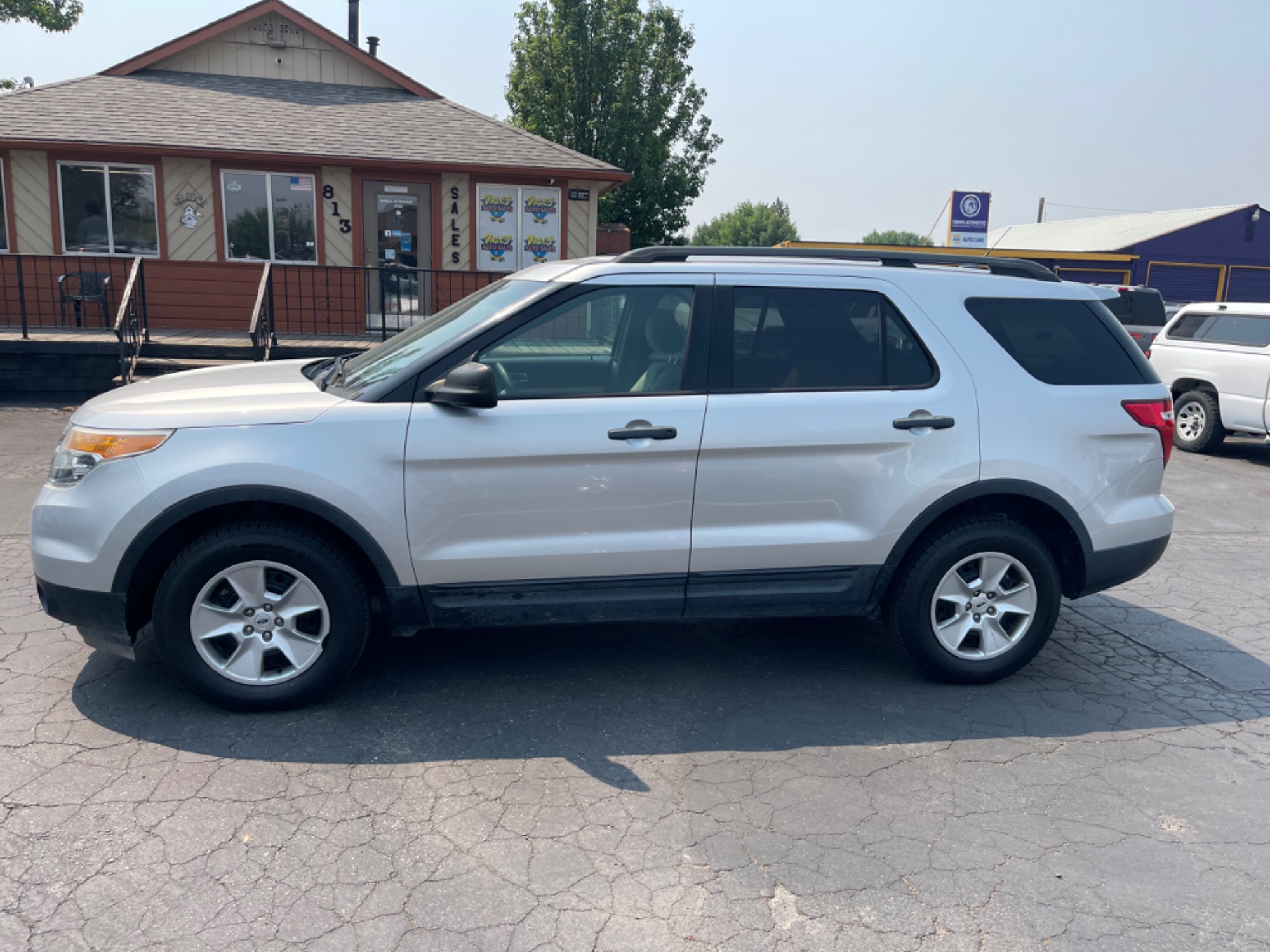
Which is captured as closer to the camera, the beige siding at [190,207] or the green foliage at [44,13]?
the beige siding at [190,207]

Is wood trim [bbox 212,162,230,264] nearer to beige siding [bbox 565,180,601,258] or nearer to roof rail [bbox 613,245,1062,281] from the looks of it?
beige siding [bbox 565,180,601,258]

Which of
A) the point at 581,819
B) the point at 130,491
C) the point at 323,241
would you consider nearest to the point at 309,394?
the point at 130,491

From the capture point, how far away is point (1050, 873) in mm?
3096

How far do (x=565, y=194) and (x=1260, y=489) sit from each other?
1086cm

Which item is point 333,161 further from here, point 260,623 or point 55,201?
point 260,623

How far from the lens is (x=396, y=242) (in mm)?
16078

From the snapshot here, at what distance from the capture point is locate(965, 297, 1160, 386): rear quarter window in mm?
4445

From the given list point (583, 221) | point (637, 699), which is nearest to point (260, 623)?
point (637, 699)

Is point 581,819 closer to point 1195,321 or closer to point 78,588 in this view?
point 78,588

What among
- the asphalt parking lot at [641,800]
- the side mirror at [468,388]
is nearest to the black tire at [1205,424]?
the asphalt parking lot at [641,800]

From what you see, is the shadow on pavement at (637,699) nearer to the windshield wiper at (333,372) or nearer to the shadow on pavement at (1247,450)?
the windshield wiper at (333,372)

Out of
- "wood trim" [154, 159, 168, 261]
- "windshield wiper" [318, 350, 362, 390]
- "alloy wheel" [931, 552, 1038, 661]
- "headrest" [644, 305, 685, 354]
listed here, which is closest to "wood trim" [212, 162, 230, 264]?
"wood trim" [154, 159, 168, 261]

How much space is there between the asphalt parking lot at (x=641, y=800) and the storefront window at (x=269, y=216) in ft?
38.3

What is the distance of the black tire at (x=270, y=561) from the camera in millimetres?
3797
